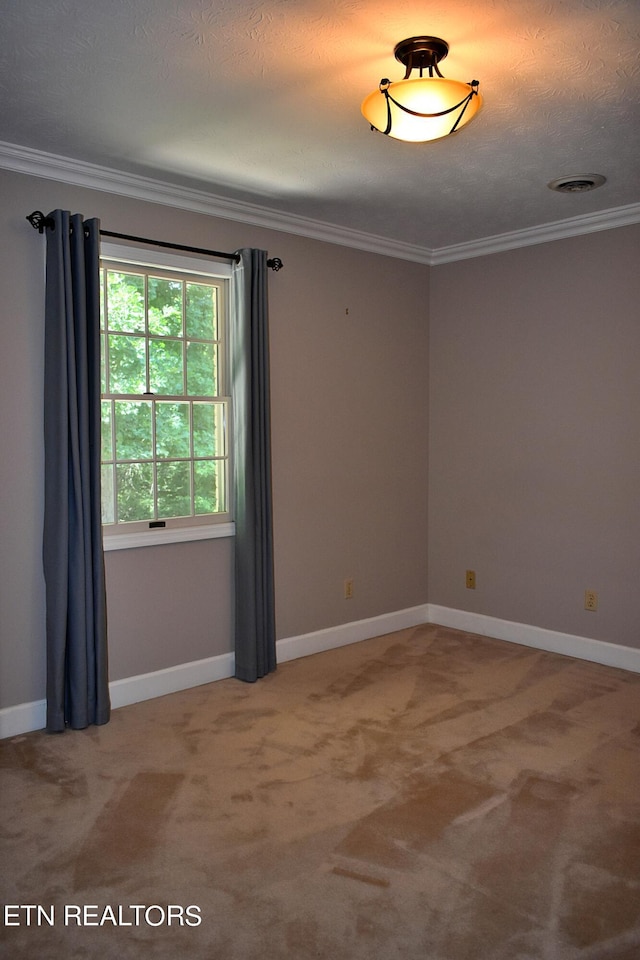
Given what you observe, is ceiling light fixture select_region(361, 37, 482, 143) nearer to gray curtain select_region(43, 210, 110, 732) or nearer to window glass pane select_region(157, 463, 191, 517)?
gray curtain select_region(43, 210, 110, 732)

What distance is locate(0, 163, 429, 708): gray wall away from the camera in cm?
362

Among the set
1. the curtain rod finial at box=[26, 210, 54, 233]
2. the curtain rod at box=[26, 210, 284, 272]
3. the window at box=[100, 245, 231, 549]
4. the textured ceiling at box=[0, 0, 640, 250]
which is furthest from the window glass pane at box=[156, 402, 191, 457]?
the textured ceiling at box=[0, 0, 640, 250]

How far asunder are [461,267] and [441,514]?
68.1 inches

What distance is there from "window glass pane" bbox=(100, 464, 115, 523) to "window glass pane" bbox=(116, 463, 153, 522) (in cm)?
4

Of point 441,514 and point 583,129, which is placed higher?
point 583,129

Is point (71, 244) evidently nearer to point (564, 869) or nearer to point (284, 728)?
point (284, 728)

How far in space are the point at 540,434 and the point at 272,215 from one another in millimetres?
2143

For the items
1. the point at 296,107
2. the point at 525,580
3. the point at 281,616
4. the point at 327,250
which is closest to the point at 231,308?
the point at 327,250

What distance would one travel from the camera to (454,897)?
2.44m

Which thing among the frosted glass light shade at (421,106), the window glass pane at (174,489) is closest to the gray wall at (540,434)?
the window glass pane at (174,489)

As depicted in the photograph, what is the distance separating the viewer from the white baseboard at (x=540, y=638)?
463 cm

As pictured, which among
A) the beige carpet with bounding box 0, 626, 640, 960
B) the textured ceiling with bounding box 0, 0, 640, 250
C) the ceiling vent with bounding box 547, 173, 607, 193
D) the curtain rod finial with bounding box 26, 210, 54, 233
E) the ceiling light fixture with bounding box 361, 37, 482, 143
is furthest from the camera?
the ceiling vent with bounding box 547, 173, 607, 193

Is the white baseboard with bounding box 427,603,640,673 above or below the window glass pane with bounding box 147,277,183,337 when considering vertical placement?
below

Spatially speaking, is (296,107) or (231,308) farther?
(231,308)
